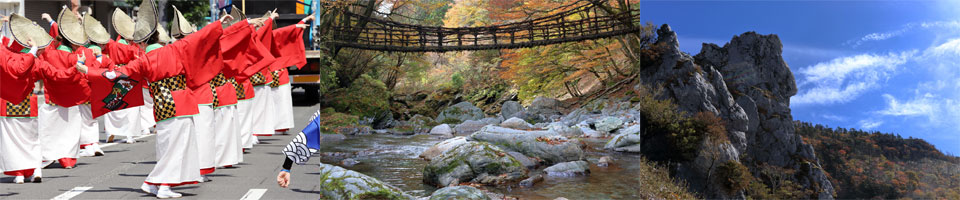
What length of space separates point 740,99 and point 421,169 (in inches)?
290

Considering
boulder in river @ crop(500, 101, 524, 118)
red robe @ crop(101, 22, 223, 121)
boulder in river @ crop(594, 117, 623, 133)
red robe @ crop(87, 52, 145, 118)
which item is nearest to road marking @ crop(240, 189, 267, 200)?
red robe @ crop(101, 22, 223, 121)

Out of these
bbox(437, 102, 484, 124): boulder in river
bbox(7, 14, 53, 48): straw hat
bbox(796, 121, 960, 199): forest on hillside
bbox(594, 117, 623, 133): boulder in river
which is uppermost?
bbox(7, 14, 53, 48): straw hat

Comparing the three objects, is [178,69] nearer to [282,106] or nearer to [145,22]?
[145,22]

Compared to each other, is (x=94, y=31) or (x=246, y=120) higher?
(x=94, y=31)

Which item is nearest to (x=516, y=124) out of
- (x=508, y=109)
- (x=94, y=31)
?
(x=508, y=109)

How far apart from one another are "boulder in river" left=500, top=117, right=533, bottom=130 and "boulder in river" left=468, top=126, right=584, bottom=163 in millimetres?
23

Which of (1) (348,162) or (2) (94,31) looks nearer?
(1) (348,162)

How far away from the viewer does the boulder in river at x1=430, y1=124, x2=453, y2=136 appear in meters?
4.84

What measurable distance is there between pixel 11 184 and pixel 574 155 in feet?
18.9

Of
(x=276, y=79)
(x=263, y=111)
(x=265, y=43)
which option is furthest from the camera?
(x=276, y=79)

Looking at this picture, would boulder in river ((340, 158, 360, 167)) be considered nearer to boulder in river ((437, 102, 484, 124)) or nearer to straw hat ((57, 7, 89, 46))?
boulder in river ((437, 102, 484, 124))

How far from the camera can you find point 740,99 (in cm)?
1124

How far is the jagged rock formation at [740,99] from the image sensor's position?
10.5 m

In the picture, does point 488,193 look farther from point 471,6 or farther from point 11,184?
point 11,184
